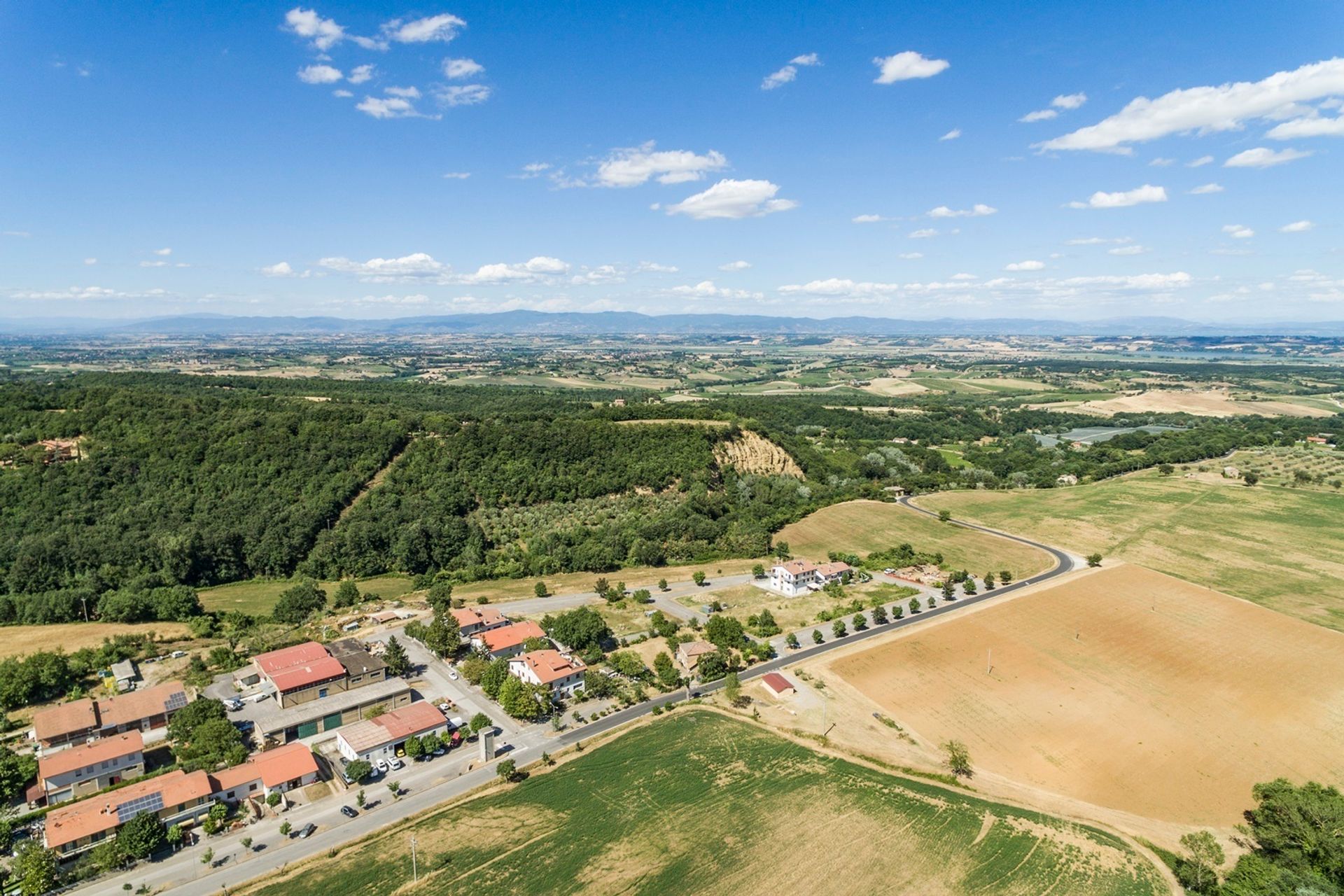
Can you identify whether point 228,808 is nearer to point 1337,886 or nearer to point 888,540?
point 1337,886

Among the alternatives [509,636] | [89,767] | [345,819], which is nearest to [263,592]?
[509,636]

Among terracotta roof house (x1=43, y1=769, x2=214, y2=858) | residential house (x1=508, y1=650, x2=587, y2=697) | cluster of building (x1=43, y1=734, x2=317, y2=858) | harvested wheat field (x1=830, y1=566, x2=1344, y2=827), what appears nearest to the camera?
terracotta roof house (x1=43, y1=769, x2=214, y2=858)

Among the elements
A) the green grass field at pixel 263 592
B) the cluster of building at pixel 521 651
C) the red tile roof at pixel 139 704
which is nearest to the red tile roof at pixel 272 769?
the red tile roof at pixel 139 704

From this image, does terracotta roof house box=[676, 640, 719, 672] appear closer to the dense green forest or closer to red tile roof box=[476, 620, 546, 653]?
red tile roof box=[476, 620, 546, 653]

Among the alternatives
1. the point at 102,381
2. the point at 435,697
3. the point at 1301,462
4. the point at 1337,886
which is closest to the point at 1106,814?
the point at 1337,886

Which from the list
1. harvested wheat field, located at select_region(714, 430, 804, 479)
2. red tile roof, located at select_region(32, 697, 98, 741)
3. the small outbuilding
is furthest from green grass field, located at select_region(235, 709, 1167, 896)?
harvested wheat field, located at select_region(714, 430, 804, 479)

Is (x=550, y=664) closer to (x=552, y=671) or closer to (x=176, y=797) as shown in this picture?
(x=552, y=671)

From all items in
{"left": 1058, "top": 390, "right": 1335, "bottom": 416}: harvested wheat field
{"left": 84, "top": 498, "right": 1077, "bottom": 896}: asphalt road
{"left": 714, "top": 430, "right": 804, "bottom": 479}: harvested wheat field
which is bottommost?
{"left": 84, "top": 498, "right": 1077, "bottom": 896}: asphalt road
